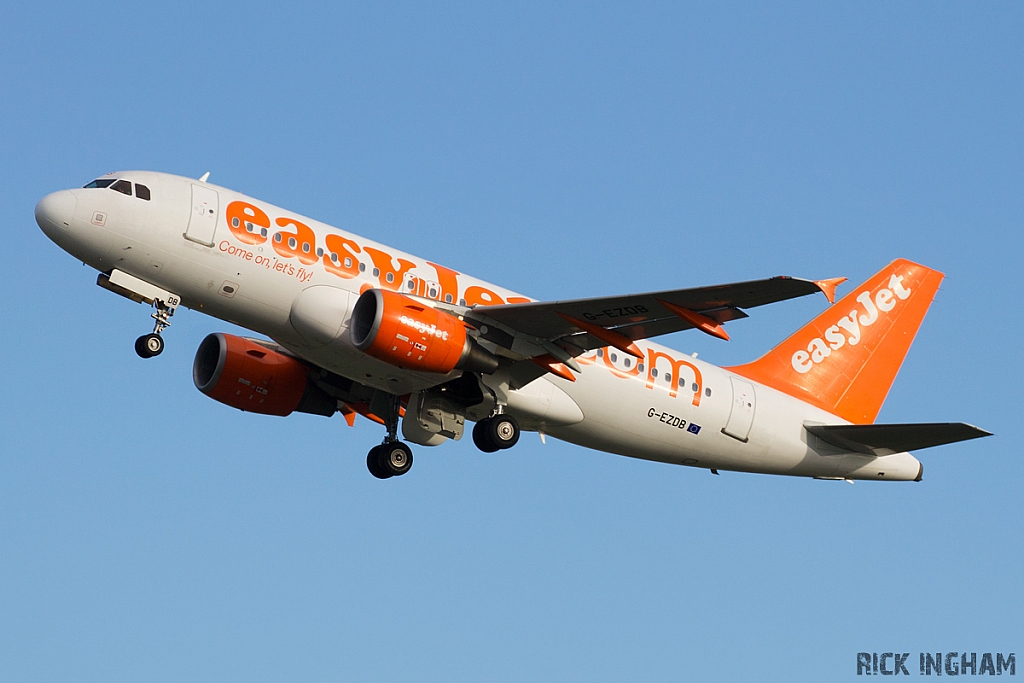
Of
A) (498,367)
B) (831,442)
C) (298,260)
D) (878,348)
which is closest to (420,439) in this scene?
(498,367)

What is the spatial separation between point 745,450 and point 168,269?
15037 mm

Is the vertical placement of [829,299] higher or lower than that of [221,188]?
lower

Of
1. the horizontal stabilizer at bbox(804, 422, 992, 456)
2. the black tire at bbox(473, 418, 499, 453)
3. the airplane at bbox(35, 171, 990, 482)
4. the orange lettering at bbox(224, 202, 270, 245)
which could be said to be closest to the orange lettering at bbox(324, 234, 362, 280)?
the airplane at bbox(35, 171, 990, 482)

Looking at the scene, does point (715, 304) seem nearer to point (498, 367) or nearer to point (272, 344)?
point (498, 367)

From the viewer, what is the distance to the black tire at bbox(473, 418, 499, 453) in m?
29.1

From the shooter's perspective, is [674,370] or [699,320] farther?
[674,370]

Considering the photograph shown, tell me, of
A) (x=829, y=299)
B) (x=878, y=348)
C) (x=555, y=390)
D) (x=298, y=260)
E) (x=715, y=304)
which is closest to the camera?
(x=829, y=299)

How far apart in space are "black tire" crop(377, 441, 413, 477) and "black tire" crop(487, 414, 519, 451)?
12.0 ft

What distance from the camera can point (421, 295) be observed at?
28875 mm

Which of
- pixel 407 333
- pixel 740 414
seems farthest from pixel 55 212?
pixel 740 414

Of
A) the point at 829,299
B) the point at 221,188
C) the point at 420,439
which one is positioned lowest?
the point at 420,439

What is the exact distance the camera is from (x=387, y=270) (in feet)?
93.7

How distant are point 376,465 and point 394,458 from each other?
515mm

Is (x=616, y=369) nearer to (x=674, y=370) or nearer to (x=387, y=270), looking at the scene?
(x=674, y=370)
